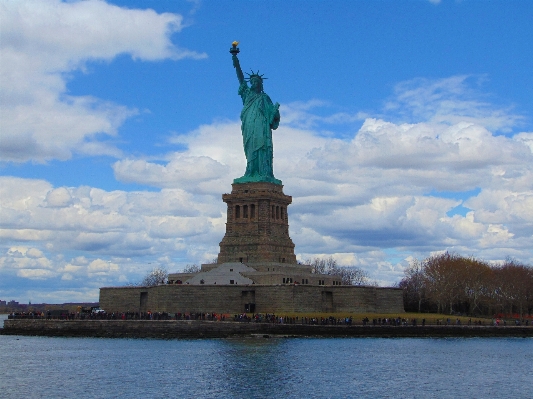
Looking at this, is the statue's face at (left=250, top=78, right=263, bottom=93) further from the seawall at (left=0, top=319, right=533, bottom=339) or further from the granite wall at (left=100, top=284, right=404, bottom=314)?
the seawall at (left=0, top=319, right=533, bottom=339)

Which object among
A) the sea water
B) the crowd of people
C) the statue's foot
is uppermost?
the statue's foot

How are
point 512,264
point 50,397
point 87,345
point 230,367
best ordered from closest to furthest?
1. point 50,397
2. point 230,367
3. point 87,345
4. point 512,264

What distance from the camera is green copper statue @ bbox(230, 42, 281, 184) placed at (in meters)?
90.8

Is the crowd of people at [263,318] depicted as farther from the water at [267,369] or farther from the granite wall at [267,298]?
the water at [267,369]

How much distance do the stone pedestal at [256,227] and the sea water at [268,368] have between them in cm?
1898

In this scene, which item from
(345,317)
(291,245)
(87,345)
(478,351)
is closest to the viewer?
(478,351)

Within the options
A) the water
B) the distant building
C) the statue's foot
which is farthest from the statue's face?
the water

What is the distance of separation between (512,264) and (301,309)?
46.9 m

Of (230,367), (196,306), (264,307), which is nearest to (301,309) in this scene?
(264,307)

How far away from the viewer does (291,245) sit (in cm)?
9119

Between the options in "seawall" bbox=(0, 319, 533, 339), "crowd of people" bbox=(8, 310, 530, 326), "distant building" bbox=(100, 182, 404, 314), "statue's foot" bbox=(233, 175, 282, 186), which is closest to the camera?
"seawall" bbox=(0, 319, 533, 339)

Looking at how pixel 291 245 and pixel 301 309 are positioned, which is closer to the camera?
pixel 301 309

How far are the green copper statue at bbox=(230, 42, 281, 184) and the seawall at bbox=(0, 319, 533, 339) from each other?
22388 millimetres

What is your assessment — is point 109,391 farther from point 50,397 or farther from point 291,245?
point 291,245
